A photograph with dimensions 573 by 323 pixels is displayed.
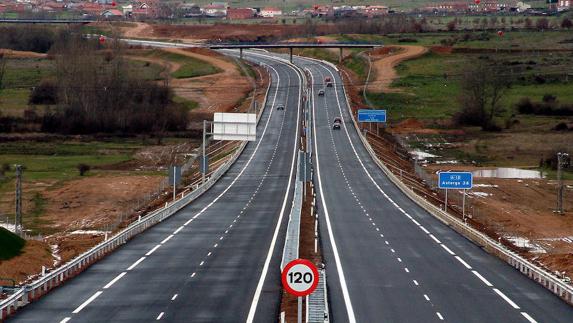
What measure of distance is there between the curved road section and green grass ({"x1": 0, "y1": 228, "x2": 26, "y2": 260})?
15.4m

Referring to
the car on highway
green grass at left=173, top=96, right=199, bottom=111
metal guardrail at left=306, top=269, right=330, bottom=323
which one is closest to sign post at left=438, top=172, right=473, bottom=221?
metal guardrail at left=306, top=269, right=330, bottom=323

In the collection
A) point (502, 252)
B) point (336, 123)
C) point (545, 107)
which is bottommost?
point (336, 123)

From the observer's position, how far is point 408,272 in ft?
160

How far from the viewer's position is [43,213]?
87.8m

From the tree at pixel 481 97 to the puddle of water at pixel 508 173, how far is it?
101 feet

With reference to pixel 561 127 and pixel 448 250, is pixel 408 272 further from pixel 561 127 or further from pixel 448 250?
pixel 561 127

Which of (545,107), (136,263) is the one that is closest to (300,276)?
(136,263)

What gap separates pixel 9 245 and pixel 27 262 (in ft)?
8.31

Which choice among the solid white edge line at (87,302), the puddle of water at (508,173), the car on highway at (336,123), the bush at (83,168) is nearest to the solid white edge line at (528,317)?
the solid white edge line at (87,302)

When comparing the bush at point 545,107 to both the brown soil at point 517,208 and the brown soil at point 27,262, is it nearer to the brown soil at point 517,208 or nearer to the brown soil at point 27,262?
the brown soil at point 517,208

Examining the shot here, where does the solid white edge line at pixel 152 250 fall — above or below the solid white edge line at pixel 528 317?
below

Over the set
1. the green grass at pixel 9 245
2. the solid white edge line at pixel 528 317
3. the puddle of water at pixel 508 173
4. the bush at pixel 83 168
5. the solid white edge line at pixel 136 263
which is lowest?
the puddle of water at pixel 508 173

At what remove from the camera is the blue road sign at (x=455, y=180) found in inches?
3174

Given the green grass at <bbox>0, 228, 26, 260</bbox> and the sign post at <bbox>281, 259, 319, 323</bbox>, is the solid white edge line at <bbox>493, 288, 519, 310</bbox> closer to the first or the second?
the sign post at <bbox>281, 259, 319, 323</bbox>
